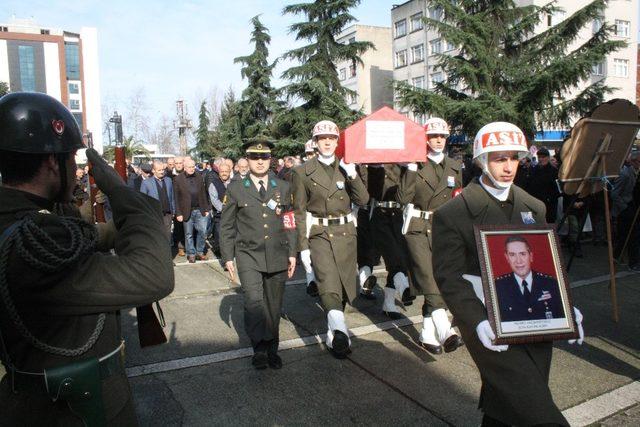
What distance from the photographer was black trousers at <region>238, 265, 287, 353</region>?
475 cm

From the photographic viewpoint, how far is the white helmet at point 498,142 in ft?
9.91

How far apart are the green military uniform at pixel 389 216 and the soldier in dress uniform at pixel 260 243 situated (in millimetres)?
1456

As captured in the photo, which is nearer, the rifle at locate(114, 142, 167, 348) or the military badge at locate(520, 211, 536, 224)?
the rifle at locate(114, 142, 167, 348)

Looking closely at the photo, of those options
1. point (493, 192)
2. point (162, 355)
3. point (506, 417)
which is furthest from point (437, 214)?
point (162, 355)

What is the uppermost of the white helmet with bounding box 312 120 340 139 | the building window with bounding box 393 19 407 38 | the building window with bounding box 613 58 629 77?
the building window with bounding box 393 19 407 38

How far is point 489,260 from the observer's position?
2721 millimetres

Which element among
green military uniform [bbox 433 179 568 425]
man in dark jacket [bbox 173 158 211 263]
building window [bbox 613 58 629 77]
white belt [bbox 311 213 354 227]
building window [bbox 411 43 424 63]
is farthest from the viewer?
building window [bbox 411 43 424 63]

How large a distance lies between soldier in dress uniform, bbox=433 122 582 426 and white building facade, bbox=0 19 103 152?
3798 inches

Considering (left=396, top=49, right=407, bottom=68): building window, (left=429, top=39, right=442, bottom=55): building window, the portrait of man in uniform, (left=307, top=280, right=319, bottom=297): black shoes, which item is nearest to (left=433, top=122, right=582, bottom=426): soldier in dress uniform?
the portrait of man in uniform

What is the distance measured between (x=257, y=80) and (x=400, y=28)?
82.1 feet

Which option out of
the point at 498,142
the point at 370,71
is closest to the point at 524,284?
the point at 498,142

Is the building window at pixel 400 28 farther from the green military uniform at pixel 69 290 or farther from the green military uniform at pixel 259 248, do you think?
the green military uniform at pixel 69 290

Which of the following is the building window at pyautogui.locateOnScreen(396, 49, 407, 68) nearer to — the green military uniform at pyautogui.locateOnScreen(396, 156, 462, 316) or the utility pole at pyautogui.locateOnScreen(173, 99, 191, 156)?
the utility pole at pyautogui.locateOnScreen(173, 99, 191, 156)

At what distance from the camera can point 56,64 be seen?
97.4 metres
